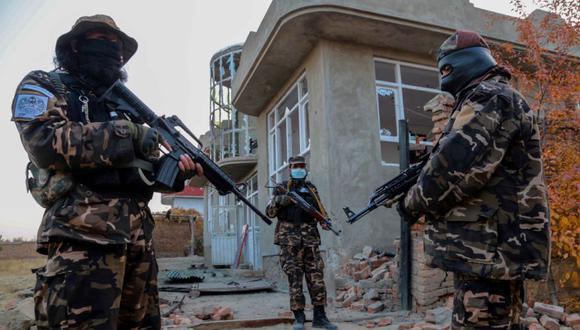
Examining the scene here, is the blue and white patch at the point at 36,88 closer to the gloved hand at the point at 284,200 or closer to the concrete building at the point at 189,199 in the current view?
the gloved hand at the point at 284,200

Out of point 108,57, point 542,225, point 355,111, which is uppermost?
point 355,111

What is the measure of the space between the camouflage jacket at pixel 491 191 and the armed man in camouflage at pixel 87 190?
1319 mm

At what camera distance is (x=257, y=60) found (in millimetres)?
9227

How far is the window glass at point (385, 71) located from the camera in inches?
341

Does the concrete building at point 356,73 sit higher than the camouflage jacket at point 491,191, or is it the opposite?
the concrete building at point 356,73

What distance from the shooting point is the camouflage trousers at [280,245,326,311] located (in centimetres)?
479

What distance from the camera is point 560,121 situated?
5.59 metres

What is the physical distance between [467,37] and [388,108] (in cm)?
690

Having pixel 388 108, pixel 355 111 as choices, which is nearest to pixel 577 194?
pixel 355 111

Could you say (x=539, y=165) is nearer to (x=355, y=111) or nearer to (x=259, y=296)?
(x=355, y=111)

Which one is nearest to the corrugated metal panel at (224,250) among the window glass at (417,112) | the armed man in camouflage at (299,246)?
the window glass at (417,112)

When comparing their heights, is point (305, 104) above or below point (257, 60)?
below

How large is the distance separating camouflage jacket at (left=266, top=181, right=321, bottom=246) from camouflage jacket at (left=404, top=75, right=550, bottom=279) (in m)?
3.01

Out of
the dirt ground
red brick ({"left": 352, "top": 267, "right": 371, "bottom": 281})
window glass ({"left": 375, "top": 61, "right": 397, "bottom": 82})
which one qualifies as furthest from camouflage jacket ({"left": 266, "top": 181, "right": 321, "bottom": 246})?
window glass ({"left": 375, "top": 61, "right": 397, "bottom": 82})
